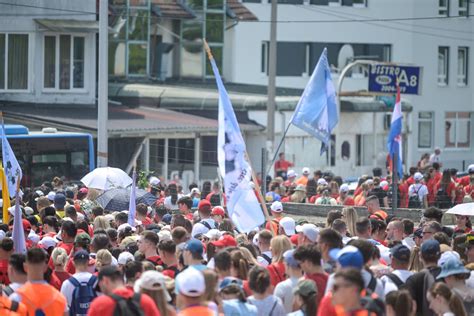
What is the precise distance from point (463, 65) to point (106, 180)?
3865 centimetres

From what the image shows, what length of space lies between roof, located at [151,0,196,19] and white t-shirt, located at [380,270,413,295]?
34342 mm

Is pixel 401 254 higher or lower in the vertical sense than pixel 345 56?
lower

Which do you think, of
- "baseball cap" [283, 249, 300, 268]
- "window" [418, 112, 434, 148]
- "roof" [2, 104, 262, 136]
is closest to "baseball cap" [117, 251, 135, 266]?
"baseball cap" [283, 249, 300, 268]

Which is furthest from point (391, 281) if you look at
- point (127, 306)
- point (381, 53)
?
point (381, 53)

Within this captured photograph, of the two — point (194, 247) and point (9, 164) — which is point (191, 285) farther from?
point (9, 164)

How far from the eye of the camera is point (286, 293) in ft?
34.4

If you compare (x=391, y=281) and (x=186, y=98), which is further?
(x=186, y=98)

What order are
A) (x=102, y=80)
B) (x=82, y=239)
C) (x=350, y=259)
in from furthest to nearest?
(x=102, y=80), (x=82, y=239), (x=350, y=259)

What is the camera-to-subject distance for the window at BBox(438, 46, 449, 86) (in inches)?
2223

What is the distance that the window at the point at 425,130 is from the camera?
55.3 metres

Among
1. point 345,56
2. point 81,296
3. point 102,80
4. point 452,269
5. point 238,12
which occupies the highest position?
point 238,12

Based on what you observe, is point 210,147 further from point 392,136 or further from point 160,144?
point 392,136

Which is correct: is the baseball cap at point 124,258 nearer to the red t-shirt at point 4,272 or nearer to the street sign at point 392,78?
the red t-shirt at point 4,272

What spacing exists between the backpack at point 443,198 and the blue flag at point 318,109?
2912 millimetres
